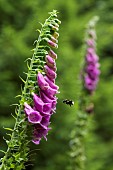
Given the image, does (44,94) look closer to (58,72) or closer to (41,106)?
(41,106)

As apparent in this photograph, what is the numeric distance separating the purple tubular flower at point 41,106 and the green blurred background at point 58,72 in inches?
201

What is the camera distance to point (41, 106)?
8.02 ft

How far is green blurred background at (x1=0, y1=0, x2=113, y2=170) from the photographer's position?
8250 mm

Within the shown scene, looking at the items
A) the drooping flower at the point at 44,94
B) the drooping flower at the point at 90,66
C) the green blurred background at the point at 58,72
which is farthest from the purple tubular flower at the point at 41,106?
the green blurred background at the point at 58,72

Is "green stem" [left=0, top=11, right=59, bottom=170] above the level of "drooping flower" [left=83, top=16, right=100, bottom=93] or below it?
below

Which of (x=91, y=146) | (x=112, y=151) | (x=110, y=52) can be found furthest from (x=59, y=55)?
(x=110, y=52)

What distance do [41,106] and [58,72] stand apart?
253 inches

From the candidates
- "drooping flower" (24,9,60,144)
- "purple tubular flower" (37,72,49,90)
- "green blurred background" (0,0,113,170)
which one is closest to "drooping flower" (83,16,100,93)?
"green blurred background" (0,0,113,170)

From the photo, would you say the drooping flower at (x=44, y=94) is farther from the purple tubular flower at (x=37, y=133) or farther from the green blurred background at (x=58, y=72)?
the green blurred background at (x=58, y=72)

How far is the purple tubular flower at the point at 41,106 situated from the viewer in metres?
2.45

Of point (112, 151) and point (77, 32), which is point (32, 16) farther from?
point (112, 151)

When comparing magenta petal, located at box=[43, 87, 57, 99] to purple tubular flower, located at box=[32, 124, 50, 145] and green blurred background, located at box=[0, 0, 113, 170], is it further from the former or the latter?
green blurred background, located at box=[0, 0, 113, 170]

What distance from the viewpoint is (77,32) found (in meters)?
10.6

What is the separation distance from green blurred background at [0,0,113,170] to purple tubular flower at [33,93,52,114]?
16.7ft
